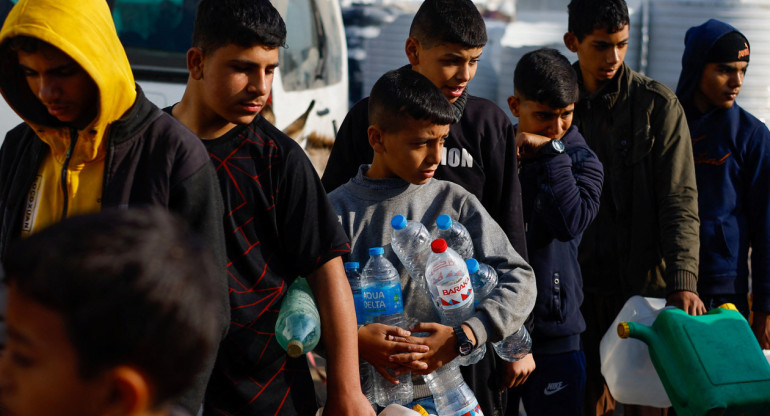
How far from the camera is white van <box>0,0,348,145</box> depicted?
509cm

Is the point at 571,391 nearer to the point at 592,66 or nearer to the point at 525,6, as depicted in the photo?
the point at 592,66

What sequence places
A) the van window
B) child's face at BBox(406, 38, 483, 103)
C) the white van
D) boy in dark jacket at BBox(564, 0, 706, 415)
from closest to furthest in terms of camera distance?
1. child's face at BBox(406, 38, 483, 103)
2. boy in dark jacket at BBox(564, 0, 706, 415)
3. the white van
4. the van window

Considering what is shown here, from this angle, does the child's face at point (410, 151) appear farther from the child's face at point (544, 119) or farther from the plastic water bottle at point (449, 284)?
the child's face at point (544, 119)

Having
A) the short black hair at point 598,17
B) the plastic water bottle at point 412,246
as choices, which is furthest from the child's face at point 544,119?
the plastic water bottle at point 412,246

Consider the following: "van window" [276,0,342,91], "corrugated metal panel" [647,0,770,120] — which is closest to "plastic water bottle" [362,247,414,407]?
"van window" [276,0,342,91]

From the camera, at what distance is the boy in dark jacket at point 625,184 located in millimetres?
3979

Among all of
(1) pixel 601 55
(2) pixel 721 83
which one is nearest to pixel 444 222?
(1) pixel 601 55

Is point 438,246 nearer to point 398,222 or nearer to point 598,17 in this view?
point 398,222

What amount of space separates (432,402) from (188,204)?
3.76ft

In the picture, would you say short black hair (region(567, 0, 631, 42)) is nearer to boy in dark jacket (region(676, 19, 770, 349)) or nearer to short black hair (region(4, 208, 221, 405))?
boy in dark jacket (region(676, 19, 770, 349))

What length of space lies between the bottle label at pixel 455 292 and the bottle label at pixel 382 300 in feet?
0.45

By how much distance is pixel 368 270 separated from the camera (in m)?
2.77

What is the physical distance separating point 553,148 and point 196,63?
154 cm

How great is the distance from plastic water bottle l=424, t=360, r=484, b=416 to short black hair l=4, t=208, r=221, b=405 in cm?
159
